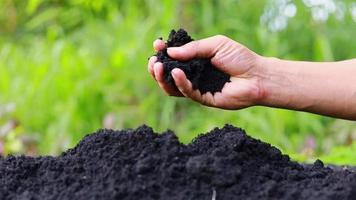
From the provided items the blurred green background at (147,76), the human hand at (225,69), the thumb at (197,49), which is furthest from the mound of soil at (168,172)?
the blurred green background at (147,76)

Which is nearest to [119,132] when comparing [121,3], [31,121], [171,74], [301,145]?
[171,74]

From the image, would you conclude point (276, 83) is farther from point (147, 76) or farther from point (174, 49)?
point (147, 76)

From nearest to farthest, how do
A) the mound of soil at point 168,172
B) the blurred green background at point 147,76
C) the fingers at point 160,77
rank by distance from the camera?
the mound of soil at point 168,172 < the fingers at point 160,77 < the blurred green background at point 147,76

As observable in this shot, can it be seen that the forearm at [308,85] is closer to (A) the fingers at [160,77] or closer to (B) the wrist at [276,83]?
(B) the wrist at [276,83]

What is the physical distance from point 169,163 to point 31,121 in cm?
430

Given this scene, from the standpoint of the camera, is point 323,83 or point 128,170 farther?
point 323,83

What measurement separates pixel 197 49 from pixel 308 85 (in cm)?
32

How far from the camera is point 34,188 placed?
6.25ft

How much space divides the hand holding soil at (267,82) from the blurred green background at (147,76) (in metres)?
2.95

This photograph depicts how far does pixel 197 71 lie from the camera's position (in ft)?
6.86

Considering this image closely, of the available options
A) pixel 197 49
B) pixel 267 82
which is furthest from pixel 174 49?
pixel 267 82

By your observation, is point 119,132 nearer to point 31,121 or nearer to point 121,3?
point 31,121

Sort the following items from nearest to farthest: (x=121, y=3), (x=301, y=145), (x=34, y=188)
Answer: (x=34, y=188) → (x=301, y=145) → (x=121, y=3)

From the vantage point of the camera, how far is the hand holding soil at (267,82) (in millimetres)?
2102
